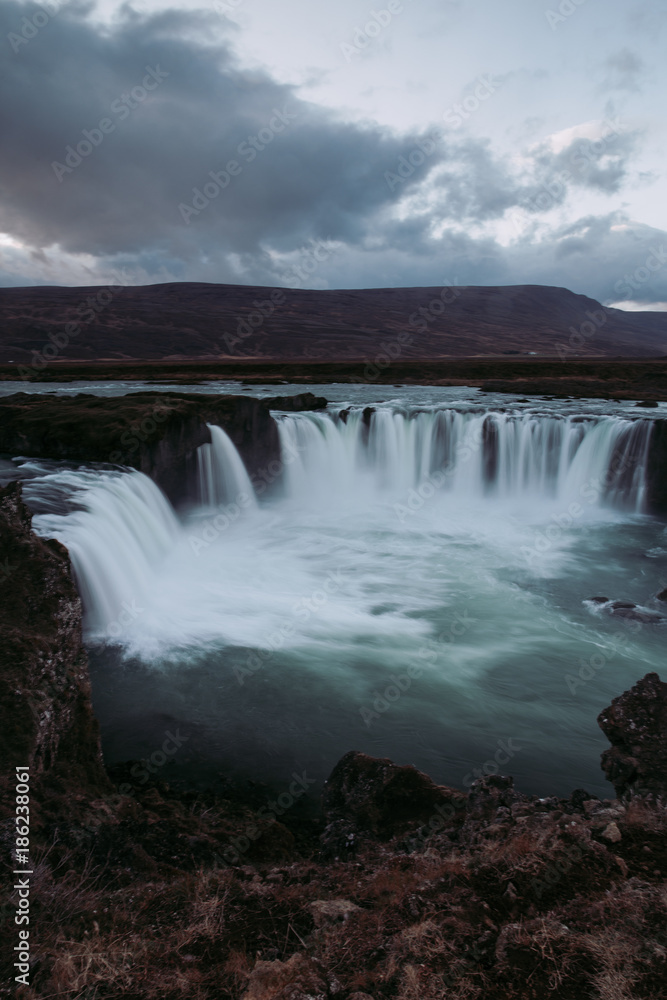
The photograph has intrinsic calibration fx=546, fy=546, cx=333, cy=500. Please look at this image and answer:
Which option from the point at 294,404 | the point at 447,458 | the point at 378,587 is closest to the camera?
the point at 378,587

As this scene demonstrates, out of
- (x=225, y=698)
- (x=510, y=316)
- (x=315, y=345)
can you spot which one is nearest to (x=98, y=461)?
(x=225, y=698)

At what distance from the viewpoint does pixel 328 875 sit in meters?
4.25

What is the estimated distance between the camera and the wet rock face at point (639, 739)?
16.7 feet

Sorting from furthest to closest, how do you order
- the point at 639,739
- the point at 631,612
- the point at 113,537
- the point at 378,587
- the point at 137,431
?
the point at 137,431
the point at 378,587
the point at 631,612
the point at 113,537
the point at 639,739

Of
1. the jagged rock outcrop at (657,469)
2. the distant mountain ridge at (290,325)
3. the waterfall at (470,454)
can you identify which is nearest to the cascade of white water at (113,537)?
the waterfall at (470,454)

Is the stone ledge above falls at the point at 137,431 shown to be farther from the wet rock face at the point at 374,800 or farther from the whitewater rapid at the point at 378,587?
the wet rock face at the point at 374,800

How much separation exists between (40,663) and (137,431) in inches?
436

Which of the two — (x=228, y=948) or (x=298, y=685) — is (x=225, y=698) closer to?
(x=298, y=685)

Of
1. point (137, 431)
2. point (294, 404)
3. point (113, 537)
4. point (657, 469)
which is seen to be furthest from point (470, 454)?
point (113, 537)

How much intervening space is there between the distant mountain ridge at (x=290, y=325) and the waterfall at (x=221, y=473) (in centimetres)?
8231

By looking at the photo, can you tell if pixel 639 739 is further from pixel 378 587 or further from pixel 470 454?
pixel 470 454

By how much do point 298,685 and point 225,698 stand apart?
1268mm

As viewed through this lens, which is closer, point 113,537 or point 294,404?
point 113,537

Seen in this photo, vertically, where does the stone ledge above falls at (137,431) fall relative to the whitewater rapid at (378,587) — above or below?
above
